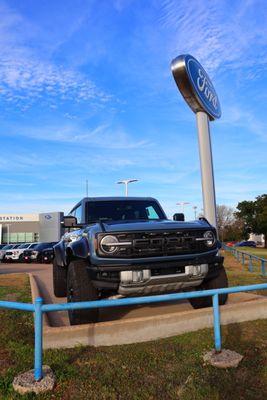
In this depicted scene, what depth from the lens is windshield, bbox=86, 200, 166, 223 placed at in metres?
7.27

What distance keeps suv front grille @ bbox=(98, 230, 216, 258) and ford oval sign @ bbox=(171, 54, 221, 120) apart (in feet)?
26.8

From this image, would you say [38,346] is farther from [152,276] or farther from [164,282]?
[164,282]

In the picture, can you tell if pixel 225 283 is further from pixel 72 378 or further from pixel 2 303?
pixel 2 303

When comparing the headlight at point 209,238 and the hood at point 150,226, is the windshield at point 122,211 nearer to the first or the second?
the hood at point 150,226

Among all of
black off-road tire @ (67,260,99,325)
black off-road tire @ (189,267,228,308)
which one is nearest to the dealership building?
black off-road tire @ (189,267,228,308)

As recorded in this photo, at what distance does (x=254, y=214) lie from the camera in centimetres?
8250

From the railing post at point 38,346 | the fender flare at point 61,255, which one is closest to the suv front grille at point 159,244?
the railing post at point 38,346

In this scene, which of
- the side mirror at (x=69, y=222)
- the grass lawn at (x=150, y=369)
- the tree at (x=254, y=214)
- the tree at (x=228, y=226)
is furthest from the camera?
the tree at (x=228, y=226)

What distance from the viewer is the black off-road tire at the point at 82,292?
5.68m

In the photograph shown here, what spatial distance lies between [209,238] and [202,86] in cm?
909

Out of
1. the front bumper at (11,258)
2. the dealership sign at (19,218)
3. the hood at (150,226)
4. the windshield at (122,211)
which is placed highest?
the dealership sign at (19,218)

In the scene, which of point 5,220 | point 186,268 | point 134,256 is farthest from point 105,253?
point 5,220

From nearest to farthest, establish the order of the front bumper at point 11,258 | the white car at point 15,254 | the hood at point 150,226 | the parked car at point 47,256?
the hood at point 150,226
the parked car at point 47,256
the white car at point 15,254
the front bumper at point 11,258

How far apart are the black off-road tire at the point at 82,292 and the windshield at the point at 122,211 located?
1.34 metres
